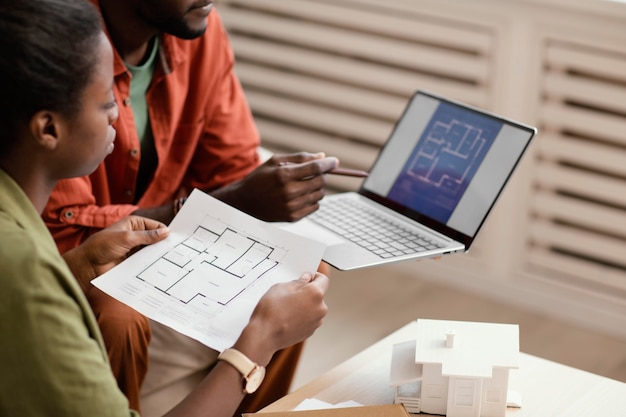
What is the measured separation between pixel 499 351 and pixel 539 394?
0.14 m

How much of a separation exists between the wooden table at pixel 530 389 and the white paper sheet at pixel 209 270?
159 mm

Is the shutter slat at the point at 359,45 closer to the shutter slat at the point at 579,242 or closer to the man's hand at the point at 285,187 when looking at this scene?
the shutter slat at the point at 579,242

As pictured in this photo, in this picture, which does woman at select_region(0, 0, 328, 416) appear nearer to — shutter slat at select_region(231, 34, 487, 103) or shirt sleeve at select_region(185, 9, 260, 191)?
shirt sleeve at select_region(185, 9, 260, 191)

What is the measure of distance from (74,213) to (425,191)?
591 millimetres

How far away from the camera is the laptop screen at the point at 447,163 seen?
151 centimetres

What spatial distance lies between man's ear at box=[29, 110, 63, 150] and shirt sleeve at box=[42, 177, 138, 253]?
1.86ft

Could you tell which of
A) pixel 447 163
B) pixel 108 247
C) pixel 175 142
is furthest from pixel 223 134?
pixel 108 247

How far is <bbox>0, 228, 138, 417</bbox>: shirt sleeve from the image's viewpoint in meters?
0.93

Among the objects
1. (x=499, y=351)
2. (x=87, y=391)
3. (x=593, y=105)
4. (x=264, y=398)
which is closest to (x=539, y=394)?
(x=499, y=351)

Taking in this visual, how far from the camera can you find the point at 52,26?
99 cm

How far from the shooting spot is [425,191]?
160cm

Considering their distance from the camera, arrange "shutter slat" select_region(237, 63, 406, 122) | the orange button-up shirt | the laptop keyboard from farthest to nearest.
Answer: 1. "shutter slat" select_region(237, 63, 406, 122)
2. the orange button-up shirt
3. the laptop keyboard

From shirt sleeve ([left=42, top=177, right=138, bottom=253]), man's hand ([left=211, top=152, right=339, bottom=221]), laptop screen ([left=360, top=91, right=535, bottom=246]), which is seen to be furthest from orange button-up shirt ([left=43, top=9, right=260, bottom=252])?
laptop screen ([left=360, top=91, right=535, bottom=246])

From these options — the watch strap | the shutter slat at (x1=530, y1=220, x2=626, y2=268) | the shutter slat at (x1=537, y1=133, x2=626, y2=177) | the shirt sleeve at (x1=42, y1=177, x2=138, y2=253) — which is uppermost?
the shutter slat at (x1=537, y1=133, x2=626, y2=177)
